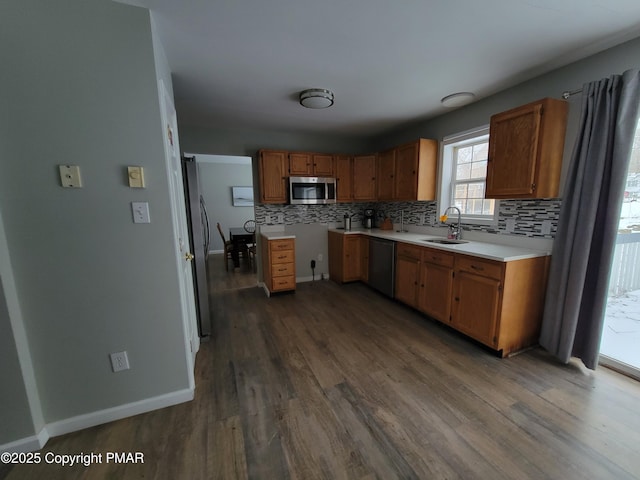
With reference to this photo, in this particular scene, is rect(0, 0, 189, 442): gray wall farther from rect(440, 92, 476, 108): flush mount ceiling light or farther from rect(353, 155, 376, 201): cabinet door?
rect(353, 155, 376, 201): cabinet door

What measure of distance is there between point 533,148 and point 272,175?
289 centimetres

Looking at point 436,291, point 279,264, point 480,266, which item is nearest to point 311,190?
point 279,264

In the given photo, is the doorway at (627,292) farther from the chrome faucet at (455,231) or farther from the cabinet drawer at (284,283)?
the cabinet drawer at (284,283)

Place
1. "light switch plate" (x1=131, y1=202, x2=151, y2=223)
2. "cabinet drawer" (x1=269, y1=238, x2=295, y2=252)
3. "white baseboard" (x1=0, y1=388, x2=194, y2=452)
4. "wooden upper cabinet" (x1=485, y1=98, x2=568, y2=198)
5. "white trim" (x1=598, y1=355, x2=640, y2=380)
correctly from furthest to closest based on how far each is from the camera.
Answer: "cabinet drawer" (x1=269, y1=238, x2=295, y2=252)
"wooden upper cabinet" (x1=485, y1=98, x2=568, y2=198)
"white trim" (x1=598, y1=355, x2=640, y2=380)
"light switch plate" (x1=131, y1=202, x2=151, y2=223)
"white baseboard" (x1=0, y1=388, x2=194, y2=452)

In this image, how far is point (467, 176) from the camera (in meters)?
3.06

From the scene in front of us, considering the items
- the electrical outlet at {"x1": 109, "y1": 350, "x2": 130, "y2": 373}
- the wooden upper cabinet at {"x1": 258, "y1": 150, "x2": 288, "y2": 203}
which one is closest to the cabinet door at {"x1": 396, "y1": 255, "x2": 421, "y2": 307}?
the wooden upper cabinet at {"x1": 258, "y1": 150, "x2": 288, "y2": 203}

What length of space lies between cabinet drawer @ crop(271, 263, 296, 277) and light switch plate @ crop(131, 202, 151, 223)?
2.15 meters

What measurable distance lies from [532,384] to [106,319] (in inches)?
111

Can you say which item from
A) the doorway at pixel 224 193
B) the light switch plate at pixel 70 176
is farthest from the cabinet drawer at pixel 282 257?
the doorway at pixel 224 193

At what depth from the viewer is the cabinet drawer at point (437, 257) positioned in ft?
8.07

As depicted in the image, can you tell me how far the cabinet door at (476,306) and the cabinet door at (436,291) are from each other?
74 millimetres

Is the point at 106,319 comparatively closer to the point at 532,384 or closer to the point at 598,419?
A: the point at 532,384

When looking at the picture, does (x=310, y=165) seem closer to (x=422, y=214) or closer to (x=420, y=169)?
(x=420, y=169)

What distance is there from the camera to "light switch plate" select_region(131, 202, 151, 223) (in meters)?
1.44
